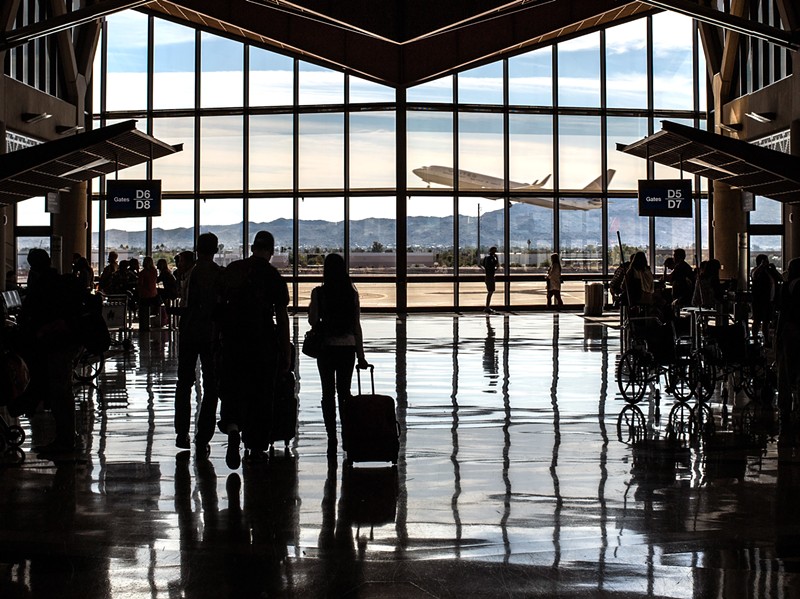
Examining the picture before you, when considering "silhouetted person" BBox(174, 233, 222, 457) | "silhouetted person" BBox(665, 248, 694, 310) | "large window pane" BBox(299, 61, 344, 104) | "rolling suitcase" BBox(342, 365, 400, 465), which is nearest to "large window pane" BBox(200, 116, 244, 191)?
"large window pane" BBox(299, 61, 344, 104)

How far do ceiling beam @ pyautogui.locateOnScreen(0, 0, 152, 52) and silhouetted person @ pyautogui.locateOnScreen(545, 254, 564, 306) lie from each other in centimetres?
1728

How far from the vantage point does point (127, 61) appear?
1398 inches

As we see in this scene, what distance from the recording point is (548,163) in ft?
117

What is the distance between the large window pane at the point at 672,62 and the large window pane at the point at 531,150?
3662mm

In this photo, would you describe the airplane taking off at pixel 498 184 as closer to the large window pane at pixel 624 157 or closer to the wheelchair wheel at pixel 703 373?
the large window pane at pixel 624 157

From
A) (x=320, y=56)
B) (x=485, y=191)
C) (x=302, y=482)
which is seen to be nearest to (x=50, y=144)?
(x=302, y=482)

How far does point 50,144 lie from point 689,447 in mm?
9742

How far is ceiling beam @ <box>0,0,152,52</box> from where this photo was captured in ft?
60.6

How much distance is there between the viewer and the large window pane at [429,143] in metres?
34.8

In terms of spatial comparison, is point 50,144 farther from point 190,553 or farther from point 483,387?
point 190,553

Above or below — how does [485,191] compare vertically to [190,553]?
above

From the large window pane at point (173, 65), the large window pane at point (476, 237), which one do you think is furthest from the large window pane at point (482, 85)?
the large window pane at point (173, 65)

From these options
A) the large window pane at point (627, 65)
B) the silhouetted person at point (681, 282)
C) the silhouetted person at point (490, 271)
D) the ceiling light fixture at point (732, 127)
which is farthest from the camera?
the large window pane at point (627, 65)

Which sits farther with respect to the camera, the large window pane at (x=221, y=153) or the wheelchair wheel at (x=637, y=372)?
the large window pane at (x=221, y=153)
